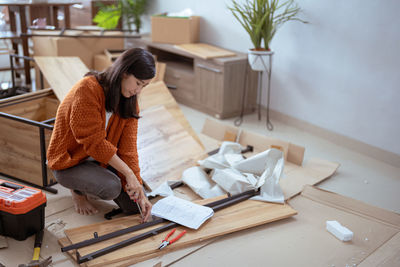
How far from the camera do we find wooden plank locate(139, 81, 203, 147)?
3.36 meters

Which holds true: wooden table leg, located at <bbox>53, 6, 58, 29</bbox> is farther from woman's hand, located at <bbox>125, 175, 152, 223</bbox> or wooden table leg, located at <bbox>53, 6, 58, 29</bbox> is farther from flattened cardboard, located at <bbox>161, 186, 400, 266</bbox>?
flattened cardboard, located at <bbox>161, 186, 400, 266</bbox>

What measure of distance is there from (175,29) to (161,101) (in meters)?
1.38

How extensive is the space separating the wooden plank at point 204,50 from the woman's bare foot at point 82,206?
202cm

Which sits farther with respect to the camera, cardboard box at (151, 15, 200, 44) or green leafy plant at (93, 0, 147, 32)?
green leafy plant at (93, 0, 147, 32)

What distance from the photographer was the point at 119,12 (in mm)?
5324

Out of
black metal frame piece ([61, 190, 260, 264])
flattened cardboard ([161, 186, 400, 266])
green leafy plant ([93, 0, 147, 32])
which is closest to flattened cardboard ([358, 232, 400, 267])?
flattened cardboard ([161, 186, 400, 266])

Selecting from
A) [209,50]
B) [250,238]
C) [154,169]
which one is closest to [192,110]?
[209,50]

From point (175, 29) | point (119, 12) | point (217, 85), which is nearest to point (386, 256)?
point (217, 85)

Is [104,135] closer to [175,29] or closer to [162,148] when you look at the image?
[162,148]

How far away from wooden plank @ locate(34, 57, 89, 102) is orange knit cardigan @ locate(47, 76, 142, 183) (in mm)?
869

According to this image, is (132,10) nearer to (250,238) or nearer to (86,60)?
(86,60)

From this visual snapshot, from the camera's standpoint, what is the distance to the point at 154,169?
9.34 feet

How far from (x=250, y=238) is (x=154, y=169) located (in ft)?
2.81

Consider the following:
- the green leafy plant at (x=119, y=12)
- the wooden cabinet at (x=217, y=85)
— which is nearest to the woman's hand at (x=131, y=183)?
the wooden cabinet at (x=217, y=85)
